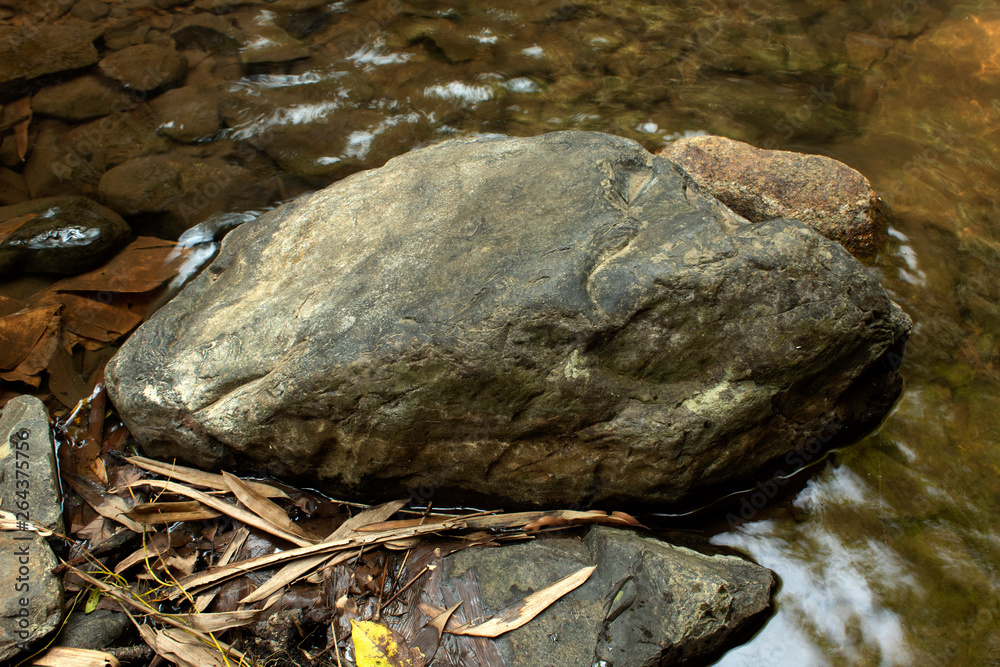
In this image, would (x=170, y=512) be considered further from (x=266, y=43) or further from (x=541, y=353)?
(x=266, y=43)

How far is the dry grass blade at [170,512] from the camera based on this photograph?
9.37 ft

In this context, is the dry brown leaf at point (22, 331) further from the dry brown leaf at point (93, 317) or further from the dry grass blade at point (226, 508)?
the dry grass blade at point (226, 508)

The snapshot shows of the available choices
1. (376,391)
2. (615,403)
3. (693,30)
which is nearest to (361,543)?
(376,391)

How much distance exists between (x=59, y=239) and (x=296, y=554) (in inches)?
101

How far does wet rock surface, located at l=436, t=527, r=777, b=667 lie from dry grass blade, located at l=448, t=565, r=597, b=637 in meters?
0.02

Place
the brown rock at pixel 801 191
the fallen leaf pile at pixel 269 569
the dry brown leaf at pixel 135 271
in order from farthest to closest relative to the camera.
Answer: the dry brown leaf at pixel 135 271
the brown rock at pixel 801 191
the fallen leaf pile at pixel 269 569

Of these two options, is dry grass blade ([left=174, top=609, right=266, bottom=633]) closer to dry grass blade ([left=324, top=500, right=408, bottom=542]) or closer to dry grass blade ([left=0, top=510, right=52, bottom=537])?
dry grass blade ([left=324, top=500, right=408, bottom=542])

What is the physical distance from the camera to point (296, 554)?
266cm

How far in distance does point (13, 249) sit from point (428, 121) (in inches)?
105

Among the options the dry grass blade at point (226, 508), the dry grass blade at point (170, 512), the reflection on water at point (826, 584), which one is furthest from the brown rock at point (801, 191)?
the dry grass blade at point (170, 512)

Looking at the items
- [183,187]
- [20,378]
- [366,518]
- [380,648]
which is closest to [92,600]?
[366,518]

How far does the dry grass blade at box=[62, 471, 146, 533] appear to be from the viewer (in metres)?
2.86

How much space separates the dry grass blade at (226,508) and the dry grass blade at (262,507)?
0.01 m

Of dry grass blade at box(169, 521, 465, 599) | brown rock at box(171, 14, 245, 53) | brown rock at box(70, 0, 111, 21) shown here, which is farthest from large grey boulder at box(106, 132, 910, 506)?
brown rock at box(70, 0, 111, 21)
